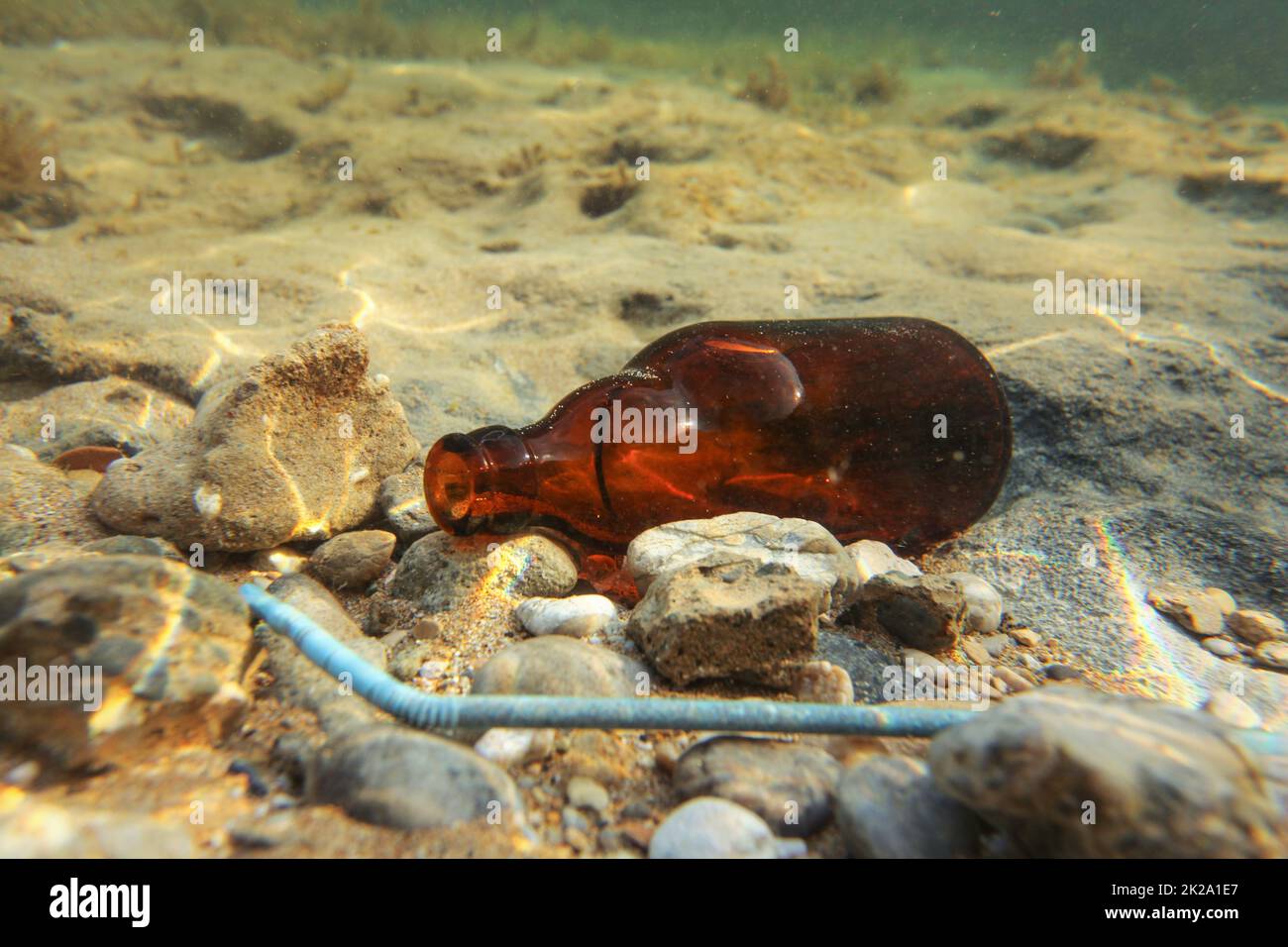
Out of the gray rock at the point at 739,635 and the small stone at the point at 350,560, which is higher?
the small stone at the point at 350,560

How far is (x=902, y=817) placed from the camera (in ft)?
2.99

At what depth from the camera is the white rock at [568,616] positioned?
1.45m

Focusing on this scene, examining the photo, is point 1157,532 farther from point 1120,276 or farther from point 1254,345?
point 1120,276

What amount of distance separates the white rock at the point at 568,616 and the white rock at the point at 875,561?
75 centimetres

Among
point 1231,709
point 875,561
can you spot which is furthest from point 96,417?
point 1231,709

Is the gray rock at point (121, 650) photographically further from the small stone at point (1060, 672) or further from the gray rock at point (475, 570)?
the small stone at point (1060, 672)

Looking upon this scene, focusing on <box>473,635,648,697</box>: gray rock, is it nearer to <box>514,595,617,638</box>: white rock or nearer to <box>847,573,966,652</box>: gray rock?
<box>514,595,617,638</box>: white rock

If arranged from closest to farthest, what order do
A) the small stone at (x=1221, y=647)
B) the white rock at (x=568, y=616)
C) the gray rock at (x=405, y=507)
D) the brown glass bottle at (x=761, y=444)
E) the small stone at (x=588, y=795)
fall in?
the small stone at (x=588, y=795) → the white rock at (x=568, y=616) → the small stone at (x=1221, y=647) → the brown glass bottle at (x=761, y=444) → the gray rock at (x=405, y=507)

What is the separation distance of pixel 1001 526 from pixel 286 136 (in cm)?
751

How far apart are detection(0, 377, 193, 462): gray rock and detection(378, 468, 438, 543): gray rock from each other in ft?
3.60

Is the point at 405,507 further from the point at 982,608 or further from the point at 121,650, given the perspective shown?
the point at 982,608

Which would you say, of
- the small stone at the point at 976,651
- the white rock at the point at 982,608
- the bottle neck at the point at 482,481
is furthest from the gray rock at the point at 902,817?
the bottle neck at the point at 482,481
